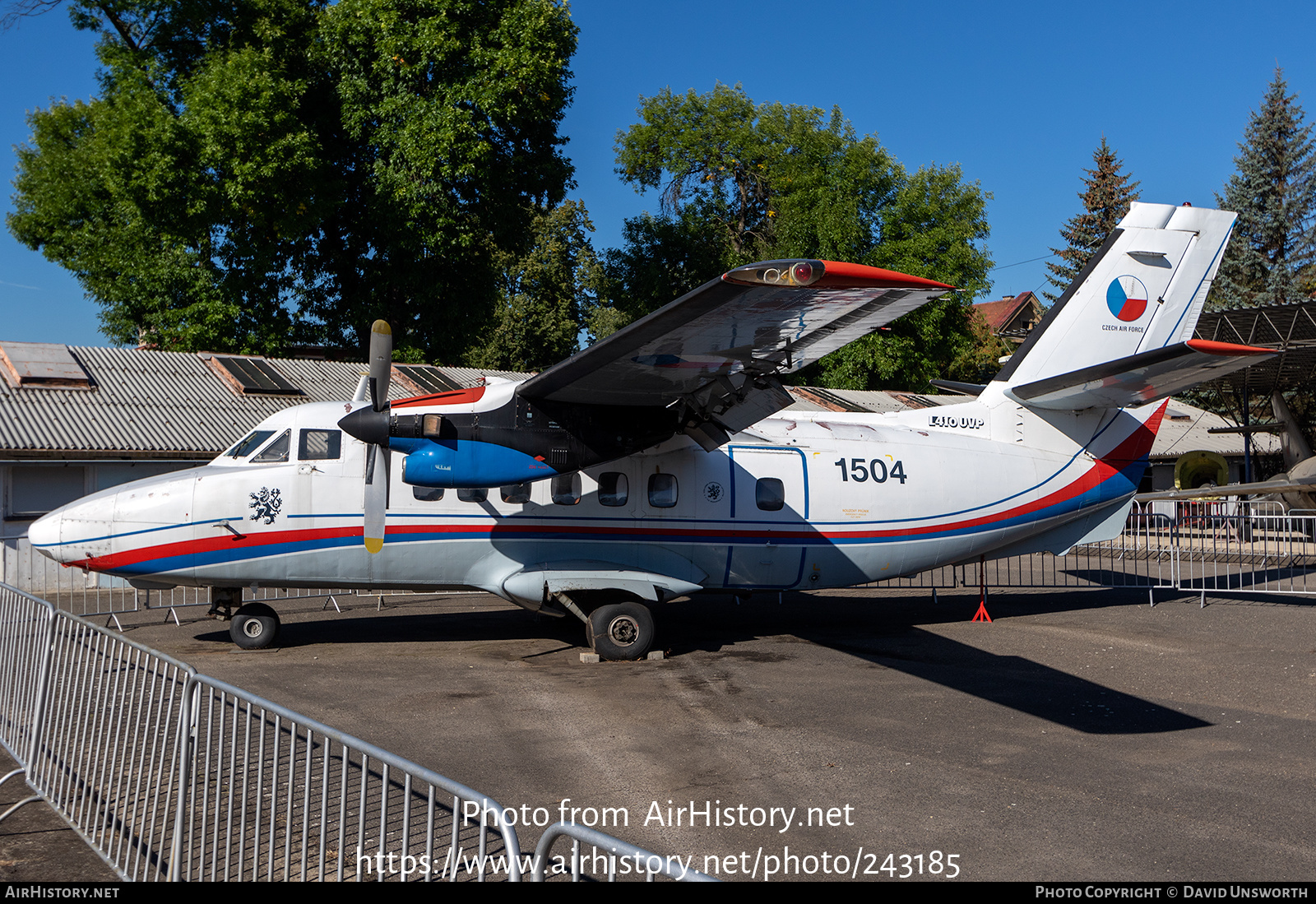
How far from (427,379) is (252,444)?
38.7 feet

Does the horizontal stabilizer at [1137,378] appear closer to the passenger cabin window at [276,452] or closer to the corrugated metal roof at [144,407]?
the passenger cabin window at [276,452]

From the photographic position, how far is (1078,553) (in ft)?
87.4

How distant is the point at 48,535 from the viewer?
35.6 feet

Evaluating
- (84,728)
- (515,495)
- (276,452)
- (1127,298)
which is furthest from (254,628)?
(1127,298)

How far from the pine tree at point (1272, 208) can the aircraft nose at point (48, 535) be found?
141ft

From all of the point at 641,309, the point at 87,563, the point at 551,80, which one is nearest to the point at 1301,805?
the point at 87,563

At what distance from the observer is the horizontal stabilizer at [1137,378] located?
10.3 m

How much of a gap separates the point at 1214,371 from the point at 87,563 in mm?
14456

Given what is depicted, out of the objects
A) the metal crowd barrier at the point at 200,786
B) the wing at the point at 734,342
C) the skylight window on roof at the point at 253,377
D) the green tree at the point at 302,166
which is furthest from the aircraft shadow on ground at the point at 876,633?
the green tree at the point at 302,166

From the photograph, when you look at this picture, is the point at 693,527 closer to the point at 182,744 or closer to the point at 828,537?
the point at 828,537

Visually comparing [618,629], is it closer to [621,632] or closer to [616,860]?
[621,632]

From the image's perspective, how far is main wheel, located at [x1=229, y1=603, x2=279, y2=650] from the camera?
11477 mm

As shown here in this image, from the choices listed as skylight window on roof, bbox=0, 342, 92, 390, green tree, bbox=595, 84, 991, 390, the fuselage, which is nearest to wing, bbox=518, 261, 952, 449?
the fuselage

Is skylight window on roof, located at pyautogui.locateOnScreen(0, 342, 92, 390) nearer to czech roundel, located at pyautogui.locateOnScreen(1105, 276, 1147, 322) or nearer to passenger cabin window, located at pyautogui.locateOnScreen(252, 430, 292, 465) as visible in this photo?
passenger cabin window, located at pyautogui.locateOnScreen(252, 430, 292, 465)
